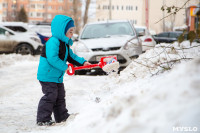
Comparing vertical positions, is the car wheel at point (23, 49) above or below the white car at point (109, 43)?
below

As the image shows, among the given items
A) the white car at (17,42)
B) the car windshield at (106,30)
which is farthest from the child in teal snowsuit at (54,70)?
the white car at (17,42)

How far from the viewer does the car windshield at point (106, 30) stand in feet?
26.5

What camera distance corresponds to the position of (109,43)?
7.29 m

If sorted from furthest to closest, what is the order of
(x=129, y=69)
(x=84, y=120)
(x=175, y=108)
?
1. (x=129, y=69)
2. (x=84, y=120)
3. (x=175, y=108)

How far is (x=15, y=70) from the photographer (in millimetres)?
8781

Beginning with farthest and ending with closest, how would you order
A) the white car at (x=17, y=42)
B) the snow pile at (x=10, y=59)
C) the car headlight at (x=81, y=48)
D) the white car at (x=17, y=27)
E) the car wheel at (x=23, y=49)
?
1. the white car at (x=17, y=27)
2. the car wheel at (x=23, y=49)
3. the white car at (x=17, y=42)
4. the snow pile at (x=10, y=59)
5. the car headlight at (x=81, y=48)

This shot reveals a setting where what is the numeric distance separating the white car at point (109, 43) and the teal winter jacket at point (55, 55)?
11.3 ft

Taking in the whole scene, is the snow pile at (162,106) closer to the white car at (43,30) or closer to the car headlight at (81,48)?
the car headlight at (81,48)

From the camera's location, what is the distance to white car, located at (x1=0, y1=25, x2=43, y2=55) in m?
12.8

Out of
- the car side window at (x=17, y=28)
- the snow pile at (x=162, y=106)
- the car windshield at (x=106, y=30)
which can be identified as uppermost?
the car side window at (x=17, y=28)

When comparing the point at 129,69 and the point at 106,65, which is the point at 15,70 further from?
the point at 106,65

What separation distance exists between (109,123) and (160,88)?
338 millimetres

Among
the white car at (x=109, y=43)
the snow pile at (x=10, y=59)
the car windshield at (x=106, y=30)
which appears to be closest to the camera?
the white car at (x=109, y=43)

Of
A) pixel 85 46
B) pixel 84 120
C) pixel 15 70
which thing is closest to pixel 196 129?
pixel 84 120
